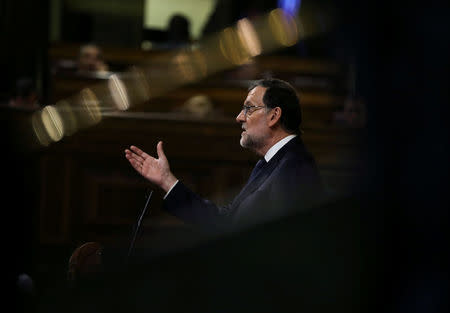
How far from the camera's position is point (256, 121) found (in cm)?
227

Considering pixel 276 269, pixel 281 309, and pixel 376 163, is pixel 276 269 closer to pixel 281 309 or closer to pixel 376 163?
pixel 281 309

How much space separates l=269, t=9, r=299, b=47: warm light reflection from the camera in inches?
285

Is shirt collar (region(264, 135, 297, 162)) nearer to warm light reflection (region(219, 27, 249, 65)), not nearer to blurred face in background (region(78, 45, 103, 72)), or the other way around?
blurred face in background (region(78, 45, 103, 72))

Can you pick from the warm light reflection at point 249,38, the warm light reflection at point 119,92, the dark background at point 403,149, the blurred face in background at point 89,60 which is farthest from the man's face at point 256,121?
the warm light reflection at point 249,38

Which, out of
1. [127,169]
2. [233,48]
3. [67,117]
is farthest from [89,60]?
[127,169]

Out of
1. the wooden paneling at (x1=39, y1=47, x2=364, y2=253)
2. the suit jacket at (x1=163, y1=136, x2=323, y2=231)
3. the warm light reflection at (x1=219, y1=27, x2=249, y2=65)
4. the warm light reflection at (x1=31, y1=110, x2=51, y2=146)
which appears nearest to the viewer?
the suit jacket at (x1=163, y1=136, x2=323, y2=231)

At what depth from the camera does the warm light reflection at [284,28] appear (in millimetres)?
7250

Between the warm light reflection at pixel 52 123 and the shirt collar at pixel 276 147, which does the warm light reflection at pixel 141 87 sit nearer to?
the warm light reflection at pixel 52 123

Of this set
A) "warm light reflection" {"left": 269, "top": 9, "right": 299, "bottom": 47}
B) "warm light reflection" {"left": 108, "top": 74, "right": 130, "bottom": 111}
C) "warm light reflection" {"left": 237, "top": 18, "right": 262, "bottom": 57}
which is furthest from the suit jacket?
"warm light reflection" {"left": 269, "top": 9, "right": 299, "bottom": 47}

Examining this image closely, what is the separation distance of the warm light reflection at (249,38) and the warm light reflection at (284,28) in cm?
25

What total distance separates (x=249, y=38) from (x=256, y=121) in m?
4.77

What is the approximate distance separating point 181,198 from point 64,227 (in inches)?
62.8

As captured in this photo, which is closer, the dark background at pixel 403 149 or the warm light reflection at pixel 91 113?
the dark background at pixel 403 149

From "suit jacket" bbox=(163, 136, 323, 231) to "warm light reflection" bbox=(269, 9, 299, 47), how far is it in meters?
5.16
